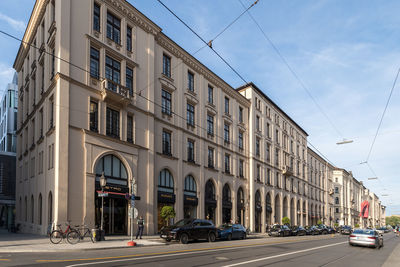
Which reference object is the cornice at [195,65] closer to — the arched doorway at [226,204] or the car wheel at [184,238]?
the arched doorway at [226,204]

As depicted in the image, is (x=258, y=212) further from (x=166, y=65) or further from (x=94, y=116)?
(x=94, y=116)

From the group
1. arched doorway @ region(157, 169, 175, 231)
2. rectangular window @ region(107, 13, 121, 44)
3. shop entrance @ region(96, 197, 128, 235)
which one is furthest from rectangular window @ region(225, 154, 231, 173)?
rectangular window @ region(107, 13, 121, 44)

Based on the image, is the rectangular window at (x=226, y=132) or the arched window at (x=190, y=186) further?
the rectangular window at (x=226, y=132)

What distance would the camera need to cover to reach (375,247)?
24.0 meters

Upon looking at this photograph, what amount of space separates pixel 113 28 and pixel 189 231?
16.4 meters

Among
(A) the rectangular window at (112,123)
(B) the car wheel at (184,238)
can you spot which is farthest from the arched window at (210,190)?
(B) the car wheel at (184,238)

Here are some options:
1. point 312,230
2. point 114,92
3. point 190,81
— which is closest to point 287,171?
point 312,230

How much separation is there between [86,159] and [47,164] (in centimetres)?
321

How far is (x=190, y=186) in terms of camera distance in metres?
36.5

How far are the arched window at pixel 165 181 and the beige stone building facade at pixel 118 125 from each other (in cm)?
9

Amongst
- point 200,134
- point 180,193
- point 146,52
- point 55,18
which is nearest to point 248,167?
point 200,134

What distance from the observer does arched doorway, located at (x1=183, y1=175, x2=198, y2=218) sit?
3516cm

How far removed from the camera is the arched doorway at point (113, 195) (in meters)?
25.6

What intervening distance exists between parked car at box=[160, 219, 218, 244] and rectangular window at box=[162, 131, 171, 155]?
944cm
